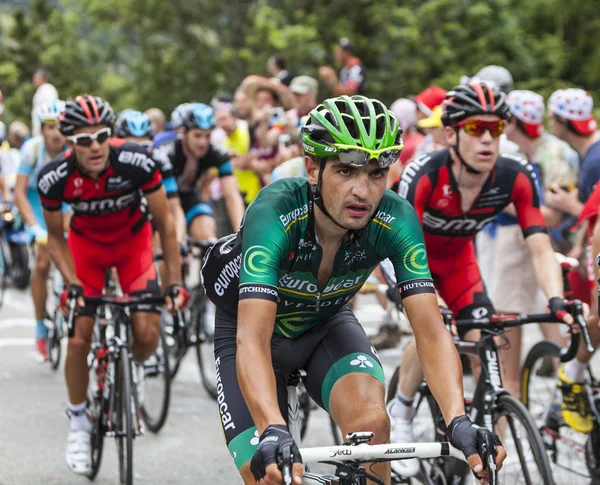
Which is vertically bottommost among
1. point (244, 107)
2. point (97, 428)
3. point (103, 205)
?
point (97, 428)

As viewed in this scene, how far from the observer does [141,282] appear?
7.17 metres

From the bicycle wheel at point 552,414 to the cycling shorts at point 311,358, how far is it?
205cm

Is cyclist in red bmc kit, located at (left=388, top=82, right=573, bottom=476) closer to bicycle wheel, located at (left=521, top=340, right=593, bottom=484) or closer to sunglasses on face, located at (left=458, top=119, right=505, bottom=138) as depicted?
sunglasses on face, located at (left=458, top=119, right=505, bottom=138)

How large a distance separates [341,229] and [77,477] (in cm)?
347

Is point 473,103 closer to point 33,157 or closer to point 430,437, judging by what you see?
point 430,437

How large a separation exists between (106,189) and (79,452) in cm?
167

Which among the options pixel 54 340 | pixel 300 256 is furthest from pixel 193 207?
pixel 300 256

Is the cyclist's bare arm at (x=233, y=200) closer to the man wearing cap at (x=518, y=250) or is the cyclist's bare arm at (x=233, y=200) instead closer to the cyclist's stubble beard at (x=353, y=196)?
the man wearing cap at (x=518, y=250)

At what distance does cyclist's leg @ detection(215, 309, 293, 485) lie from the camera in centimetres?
391

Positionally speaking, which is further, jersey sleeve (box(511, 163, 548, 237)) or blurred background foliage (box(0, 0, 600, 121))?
blurred background foliage (box(0, 0, 600, 121))

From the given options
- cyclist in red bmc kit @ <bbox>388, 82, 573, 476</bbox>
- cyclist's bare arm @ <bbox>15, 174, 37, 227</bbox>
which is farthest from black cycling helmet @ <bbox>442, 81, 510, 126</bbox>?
cyclist's bare arm @ <bbox>15, 174, 37, 227</bbox>

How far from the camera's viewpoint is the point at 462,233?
6.03 meters

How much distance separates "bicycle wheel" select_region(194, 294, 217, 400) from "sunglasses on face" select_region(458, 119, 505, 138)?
3.89m

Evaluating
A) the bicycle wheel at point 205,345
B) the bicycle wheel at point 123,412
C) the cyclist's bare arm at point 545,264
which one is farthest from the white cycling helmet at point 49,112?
the cyclist's bare arm at point 545,264
